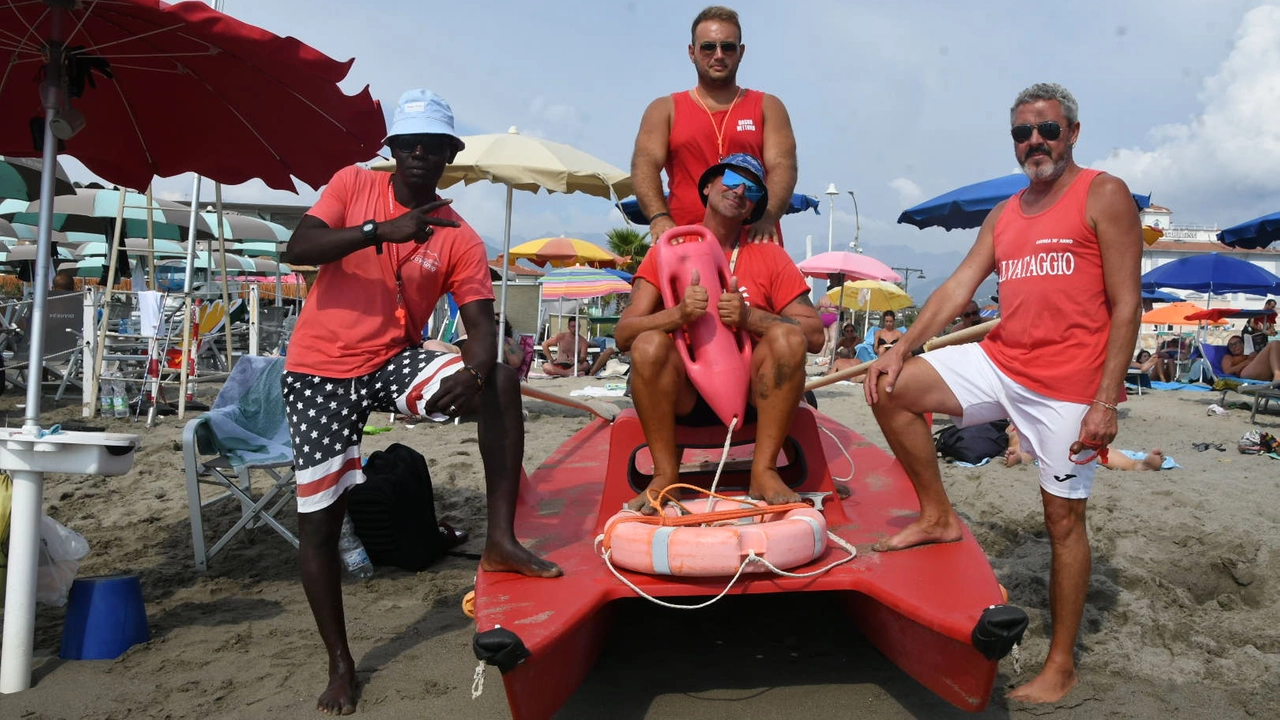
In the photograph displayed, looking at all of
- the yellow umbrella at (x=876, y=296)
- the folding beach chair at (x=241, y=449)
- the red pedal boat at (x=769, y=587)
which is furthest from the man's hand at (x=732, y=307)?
the yellow umbrella at (x=876, y=296)

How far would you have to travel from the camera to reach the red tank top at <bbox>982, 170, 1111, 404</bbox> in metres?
3.20

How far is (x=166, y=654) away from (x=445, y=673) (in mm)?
1168

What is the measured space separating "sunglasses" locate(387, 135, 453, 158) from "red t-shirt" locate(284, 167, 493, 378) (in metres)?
0.19

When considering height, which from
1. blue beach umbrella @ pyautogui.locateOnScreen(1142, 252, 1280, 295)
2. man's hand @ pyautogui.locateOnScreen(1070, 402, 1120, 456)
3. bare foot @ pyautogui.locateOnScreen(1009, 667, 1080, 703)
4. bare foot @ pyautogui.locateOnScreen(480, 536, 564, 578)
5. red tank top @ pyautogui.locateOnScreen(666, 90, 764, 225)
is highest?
blue beach umbrella @ pyautogui.locateOnScreen(1142, 252, 1280, 295)

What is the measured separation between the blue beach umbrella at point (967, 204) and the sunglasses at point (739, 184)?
7.09 metres

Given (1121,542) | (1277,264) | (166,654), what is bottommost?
(166,654)

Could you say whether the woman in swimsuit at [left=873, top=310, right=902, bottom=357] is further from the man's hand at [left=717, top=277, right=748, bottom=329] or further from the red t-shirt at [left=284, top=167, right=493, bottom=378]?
the red t-shirt at [left=284, top=167, right=493, bottom=378]

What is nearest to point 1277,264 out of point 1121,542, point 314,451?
point 1121,542

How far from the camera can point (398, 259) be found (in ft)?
11.1

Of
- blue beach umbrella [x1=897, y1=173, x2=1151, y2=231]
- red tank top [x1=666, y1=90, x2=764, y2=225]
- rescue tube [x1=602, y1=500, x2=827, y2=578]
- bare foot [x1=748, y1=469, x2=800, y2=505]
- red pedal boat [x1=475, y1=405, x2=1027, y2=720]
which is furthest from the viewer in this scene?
blue beach umbrella [x1=897, y1=173, x2=1151, y2=231]

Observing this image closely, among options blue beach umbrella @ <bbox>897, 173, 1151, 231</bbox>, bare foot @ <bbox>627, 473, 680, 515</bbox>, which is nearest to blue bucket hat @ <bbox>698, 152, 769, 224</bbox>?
bare foot @ <bbox>627, 473, 680, 515</bbox>

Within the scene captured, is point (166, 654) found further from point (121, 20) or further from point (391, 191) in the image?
point (121, 20)

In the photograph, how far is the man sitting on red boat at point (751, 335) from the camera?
3605mm

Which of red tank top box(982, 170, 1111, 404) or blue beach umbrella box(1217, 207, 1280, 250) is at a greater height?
blue beach umbrella box(1217, 207, 1280, 250)
